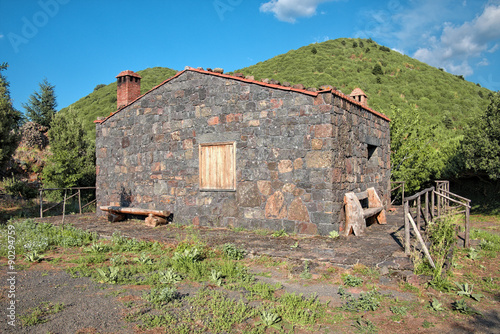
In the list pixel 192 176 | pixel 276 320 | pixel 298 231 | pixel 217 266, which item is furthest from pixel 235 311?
pixel 192 176

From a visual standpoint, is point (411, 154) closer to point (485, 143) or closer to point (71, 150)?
point (485, 143)

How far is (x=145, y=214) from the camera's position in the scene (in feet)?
31.3

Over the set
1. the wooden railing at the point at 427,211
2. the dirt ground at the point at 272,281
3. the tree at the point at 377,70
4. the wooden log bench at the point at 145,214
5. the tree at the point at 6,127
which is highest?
the tree at the point at 377,70

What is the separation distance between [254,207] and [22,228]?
6.09 m

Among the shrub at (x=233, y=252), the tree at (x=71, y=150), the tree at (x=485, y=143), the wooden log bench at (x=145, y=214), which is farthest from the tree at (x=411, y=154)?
the tree at (x=71, y=150)

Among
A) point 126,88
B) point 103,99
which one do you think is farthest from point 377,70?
point 126,88

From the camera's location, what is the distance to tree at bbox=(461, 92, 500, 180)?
1215 cm

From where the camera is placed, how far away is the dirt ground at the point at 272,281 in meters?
3.46

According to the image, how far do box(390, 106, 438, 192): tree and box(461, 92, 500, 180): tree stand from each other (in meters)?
1.71

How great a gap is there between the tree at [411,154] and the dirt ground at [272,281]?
25.8ft

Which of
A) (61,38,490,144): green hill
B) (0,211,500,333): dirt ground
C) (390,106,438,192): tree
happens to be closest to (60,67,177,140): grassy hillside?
(61,38,490,144): green hill

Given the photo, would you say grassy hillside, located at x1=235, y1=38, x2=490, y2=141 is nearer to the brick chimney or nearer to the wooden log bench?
the brick chimney

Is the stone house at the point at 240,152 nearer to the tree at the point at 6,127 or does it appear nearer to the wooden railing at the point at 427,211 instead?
the wooden railing at the point at 427,211

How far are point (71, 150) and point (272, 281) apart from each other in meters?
17.0
